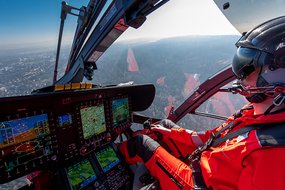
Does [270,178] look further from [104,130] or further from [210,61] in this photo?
[210,61]

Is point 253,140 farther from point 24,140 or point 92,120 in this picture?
point 24,140

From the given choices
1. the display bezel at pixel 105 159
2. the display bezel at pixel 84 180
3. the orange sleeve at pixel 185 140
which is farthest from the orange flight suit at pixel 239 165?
the orange sleeve at pixel 185 140

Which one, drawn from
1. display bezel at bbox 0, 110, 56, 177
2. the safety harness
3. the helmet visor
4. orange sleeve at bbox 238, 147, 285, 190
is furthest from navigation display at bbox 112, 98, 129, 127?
orange sleeve at bbox 238, 147, 285, 190

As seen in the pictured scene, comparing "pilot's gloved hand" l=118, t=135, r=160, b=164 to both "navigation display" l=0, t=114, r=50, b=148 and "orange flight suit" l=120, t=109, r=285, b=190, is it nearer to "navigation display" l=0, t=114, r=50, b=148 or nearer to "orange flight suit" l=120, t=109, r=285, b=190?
"orange flight suit" l=120, t=109, r=285, b=190


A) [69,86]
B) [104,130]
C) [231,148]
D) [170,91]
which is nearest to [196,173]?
[231,148]

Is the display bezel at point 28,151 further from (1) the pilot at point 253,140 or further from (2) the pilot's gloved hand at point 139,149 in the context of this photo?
(1) the pilot at point 253,140

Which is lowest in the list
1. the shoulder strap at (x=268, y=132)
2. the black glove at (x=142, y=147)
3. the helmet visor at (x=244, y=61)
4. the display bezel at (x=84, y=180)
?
the display bezel at (x=84, y=180)
